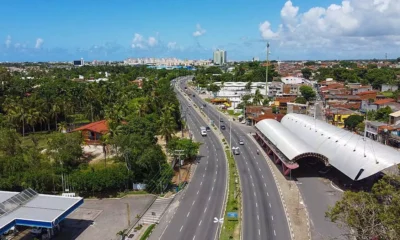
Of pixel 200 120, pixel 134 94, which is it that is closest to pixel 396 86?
pixel 200 120

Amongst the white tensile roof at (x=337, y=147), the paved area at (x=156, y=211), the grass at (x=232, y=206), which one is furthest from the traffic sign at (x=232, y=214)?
the white tensile roof at (x=337, y=147)

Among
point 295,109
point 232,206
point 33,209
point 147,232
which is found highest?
point 295,109

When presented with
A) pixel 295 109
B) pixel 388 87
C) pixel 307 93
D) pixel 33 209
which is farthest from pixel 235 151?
pixel 388 87

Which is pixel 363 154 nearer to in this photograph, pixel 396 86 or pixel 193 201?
pixel 193 201

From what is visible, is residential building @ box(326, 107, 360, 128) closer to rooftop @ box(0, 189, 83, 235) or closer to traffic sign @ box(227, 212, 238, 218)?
traffic sign @ box(227, 212, 238, 218)

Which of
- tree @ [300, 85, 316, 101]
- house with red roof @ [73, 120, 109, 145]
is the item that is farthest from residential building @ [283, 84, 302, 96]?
house with red roof @ [73, 120, 109, 145]

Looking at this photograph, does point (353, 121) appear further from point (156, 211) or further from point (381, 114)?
point (156, 211)
